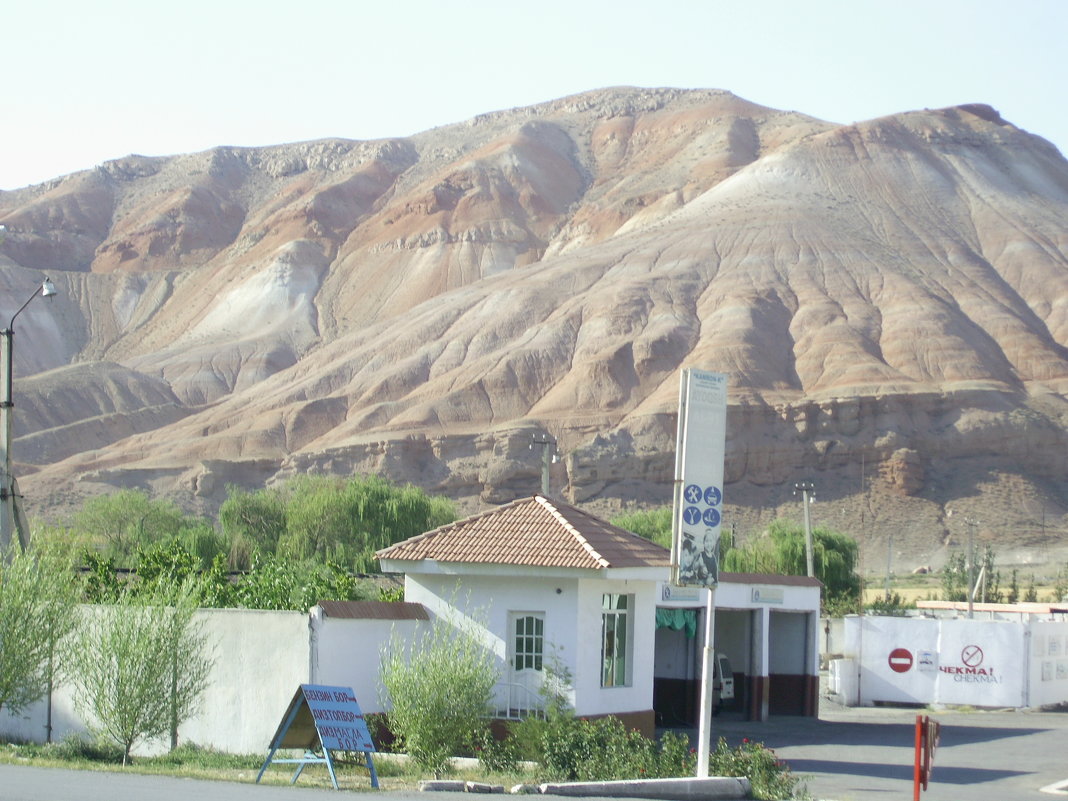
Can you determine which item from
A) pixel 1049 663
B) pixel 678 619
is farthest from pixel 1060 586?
pixel 678 619

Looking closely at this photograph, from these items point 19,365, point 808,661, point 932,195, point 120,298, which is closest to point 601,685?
point 808,661

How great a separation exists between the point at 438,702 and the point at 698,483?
4.58m

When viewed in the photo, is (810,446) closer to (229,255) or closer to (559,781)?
(559,781)

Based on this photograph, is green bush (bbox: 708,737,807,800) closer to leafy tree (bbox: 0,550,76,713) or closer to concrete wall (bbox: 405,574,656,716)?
concrete wall (bbox: 405,574,656,716)

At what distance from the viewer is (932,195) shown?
404ft

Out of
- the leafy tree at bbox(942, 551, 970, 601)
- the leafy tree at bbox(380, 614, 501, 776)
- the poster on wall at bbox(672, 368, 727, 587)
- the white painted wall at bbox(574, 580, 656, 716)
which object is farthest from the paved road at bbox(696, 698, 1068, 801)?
the leafy tree at bbox(942, 551, 970, 601)

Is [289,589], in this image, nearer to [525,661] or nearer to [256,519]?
[525,661]

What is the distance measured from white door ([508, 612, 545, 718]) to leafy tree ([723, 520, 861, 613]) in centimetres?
3192

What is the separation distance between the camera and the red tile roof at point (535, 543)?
75.3 feet

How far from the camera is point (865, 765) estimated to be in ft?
78.7

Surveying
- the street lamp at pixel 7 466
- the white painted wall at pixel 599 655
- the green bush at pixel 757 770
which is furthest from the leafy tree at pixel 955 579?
the street lamp at pixel 7 466

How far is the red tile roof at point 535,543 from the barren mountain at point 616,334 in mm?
61420

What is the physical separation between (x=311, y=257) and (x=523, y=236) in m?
21.3

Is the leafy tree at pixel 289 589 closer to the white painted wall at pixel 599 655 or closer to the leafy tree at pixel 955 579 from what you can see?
the white painted wall at pixel 599 655
